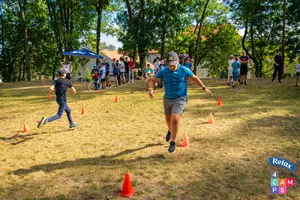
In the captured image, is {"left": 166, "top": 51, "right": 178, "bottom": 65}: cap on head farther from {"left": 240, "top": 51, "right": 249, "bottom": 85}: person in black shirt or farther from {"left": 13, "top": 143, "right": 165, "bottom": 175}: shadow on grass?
{"left": 240, "top": 51, "right": 249, "bottom": 85}: person in black shirt

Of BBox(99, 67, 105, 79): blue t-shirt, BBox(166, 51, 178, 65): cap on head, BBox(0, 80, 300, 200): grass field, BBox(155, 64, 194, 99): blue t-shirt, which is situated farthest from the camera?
BBox(99, 67, 105, 79): blue t-shirt

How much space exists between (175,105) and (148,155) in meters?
1.21

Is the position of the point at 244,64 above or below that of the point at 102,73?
above

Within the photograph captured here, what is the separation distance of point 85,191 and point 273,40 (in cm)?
3697

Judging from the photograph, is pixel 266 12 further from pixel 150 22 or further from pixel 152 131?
pixel 152 131

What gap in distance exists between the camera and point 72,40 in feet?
94.3

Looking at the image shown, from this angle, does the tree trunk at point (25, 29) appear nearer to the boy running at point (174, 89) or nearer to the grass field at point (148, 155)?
the grass field at point (148, 155)

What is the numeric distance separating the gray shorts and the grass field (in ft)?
2.99

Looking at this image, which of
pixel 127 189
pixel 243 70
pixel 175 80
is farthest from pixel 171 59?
pixel 243 70

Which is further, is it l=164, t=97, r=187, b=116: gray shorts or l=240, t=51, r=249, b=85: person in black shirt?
l=240, t=51, r=249, b=85: person in black shirt

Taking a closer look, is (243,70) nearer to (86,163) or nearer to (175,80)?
(175,80)

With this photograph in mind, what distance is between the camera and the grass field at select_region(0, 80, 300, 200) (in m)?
3.96

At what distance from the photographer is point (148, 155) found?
5375 millimetres

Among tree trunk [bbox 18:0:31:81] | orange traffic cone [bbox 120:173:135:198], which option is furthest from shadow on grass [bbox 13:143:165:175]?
tree trunk [bbox 18:0:31:81]
